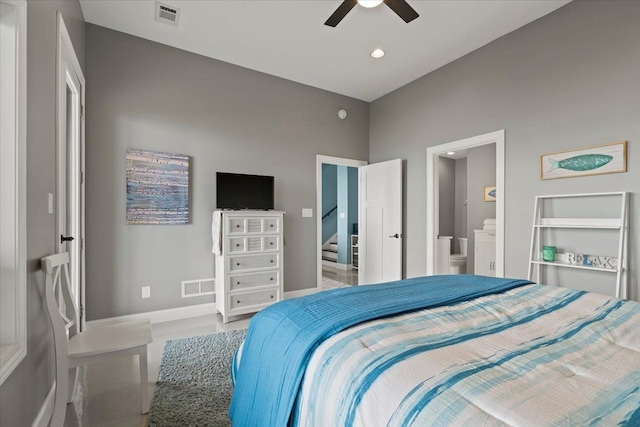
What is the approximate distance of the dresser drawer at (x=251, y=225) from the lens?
323 cm

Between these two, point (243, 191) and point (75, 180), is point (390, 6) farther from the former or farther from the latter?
point (75, 180)

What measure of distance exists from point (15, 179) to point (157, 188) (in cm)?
203

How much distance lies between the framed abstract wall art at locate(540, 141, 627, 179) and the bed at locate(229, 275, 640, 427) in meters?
→ 1.50

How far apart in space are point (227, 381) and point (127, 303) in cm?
174

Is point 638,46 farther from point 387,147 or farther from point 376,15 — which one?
point 387,147

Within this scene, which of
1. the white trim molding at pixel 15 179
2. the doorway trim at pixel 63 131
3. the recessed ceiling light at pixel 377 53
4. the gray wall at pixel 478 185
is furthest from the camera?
the gray wall at pixel 478 185

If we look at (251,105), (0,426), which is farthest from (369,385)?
(251,105)

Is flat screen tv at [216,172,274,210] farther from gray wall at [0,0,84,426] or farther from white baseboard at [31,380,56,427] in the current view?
white baseboard at [31,380,56,427]

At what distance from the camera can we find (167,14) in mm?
2822


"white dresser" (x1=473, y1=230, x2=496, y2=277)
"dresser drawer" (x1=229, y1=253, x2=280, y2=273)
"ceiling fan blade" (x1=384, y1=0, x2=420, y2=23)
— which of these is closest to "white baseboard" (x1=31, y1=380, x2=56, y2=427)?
"dresser drawer" (x1=229, y1=253, x2=280, y2=273)

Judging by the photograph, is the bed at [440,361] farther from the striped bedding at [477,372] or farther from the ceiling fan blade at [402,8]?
the ceiling fan blade at [402,8]

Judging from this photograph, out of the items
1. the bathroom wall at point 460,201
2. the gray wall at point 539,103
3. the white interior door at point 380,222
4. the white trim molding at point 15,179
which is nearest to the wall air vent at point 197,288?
the white trim molding at point 15,179

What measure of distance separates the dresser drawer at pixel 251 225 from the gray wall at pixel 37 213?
5.14 ft

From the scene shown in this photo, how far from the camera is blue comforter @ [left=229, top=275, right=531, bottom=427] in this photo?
1035 millimetres
